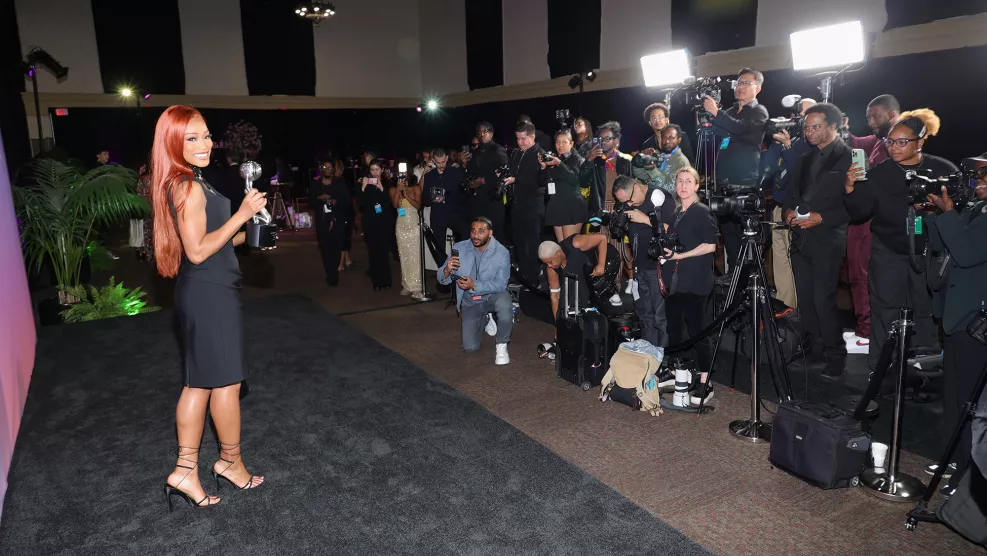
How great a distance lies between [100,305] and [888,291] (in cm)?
631

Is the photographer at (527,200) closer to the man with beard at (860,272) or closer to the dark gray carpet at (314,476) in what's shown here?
the dark gray carpet at (314,476)

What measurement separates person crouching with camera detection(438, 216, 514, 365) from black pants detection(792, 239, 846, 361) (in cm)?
211

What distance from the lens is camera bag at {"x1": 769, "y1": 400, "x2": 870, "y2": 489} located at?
313cm

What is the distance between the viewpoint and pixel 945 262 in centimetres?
342

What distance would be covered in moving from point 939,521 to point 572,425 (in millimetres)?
1800

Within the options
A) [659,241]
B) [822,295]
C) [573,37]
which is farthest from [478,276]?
[573,37]

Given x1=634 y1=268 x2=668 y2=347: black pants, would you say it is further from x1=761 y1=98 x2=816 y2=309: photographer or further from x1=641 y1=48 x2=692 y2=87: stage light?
x1=641 y1=48 x2=692 y2=87: stage light

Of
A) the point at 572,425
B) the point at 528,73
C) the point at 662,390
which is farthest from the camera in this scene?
the point at 528,73

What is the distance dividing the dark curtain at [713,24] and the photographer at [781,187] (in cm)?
429

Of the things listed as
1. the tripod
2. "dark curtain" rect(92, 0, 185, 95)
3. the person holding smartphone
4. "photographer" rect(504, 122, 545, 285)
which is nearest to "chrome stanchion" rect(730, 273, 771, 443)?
the tripod

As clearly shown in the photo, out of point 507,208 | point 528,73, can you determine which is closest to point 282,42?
point 528,73

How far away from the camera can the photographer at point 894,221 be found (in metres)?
4.14

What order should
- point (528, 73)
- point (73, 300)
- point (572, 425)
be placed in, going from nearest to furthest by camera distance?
point (572, 425) → point (73, 300) → point (528, 73)

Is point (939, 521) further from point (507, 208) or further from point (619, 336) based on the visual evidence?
point (507, 208)
